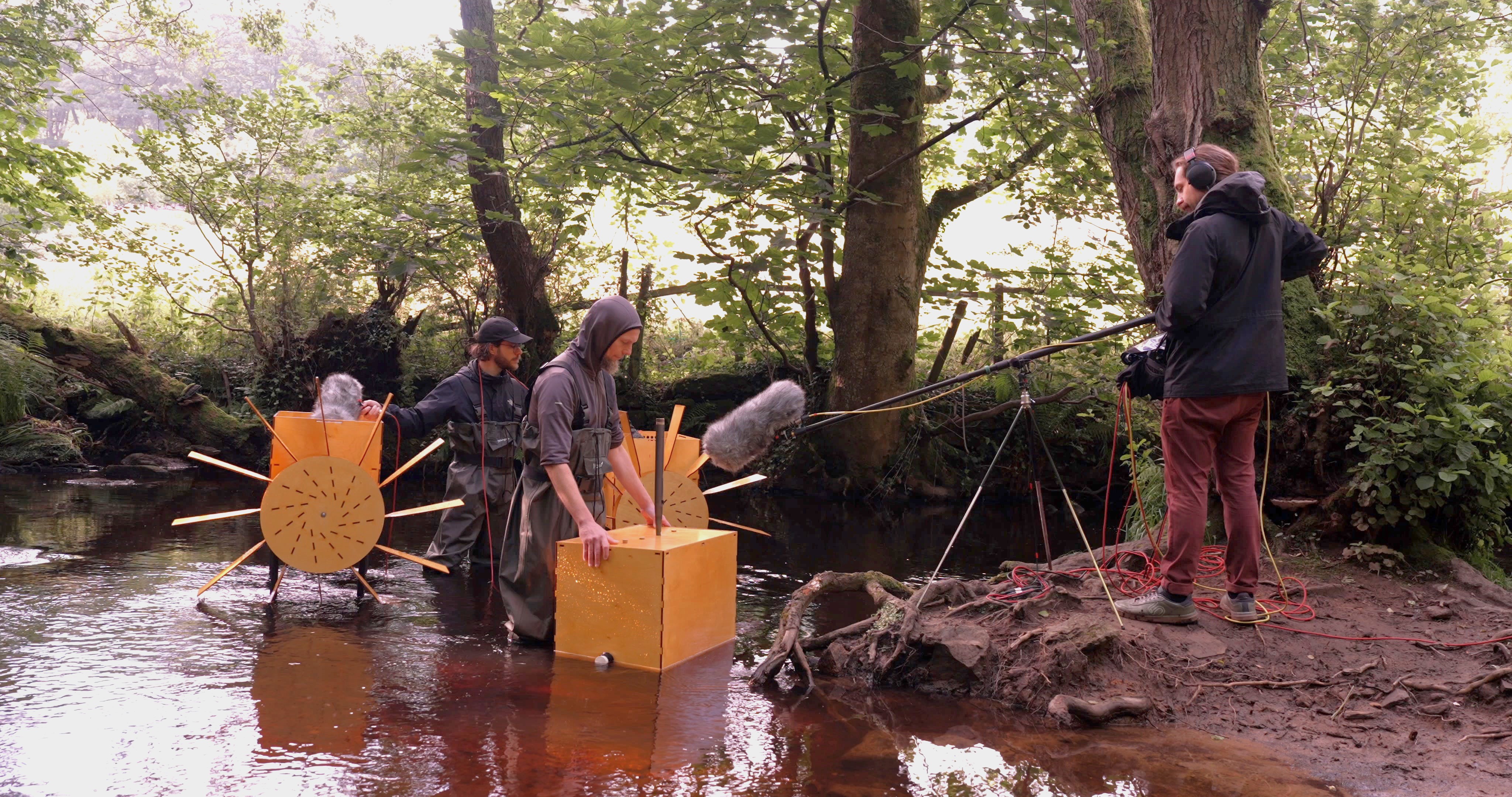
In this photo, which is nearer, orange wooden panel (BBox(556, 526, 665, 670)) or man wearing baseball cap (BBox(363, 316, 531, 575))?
orange wooden panel (BBox(556, 526, 665, 670))

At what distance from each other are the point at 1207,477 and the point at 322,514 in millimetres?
4914

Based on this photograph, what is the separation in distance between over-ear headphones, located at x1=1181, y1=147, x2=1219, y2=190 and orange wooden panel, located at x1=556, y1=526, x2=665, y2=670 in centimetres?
303

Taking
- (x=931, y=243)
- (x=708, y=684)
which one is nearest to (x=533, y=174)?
(x=931, y=243)

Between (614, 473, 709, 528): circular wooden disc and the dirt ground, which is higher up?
(614, 473, 709, 528): circular wooden disc

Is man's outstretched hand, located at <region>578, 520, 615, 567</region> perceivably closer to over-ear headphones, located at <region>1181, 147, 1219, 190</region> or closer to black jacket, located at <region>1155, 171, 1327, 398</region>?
black jacket, located at <region>1155, 171, 1327, 398</region>

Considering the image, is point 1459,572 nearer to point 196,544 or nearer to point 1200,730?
point 1200,730

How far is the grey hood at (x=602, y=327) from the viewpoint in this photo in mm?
5254

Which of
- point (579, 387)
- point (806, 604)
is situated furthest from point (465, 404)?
point (806, 604)

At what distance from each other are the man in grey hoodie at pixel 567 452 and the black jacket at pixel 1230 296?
261cm

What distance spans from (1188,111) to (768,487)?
7.54m

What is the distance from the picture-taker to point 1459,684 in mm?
4188

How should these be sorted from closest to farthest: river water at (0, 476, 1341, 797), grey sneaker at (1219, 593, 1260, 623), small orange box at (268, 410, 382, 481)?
river water at (0, 476, 1341, 797)
grey sneaker at (1219, 593, 1260, 623)
small orange box at (268, 410, 382, 481)

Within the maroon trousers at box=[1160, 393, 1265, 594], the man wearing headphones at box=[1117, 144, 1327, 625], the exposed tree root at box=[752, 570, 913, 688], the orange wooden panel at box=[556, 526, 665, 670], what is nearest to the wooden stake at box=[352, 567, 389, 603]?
the orange wooden panel at box=[556, 526, 665, 670]

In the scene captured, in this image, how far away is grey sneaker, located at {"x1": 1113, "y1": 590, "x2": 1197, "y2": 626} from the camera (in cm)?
484
